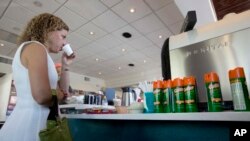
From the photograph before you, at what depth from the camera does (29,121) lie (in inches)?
32.2

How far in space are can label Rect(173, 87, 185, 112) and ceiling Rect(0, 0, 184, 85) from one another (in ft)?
11.5

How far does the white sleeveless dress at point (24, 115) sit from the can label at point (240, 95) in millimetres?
840

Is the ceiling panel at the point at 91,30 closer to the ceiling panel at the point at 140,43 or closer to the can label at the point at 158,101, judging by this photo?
the ceiling panel at the point at 140,43

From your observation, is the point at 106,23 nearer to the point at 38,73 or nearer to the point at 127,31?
the point at 127,31

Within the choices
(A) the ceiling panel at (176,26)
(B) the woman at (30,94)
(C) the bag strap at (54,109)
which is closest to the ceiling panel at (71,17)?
(A) the ceiling panel at (176,26)

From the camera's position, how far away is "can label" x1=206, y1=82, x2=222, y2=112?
60 centimetres

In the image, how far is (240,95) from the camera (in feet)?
1.82

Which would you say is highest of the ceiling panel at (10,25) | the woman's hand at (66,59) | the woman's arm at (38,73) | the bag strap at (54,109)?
the ceiling panel at (10,25)

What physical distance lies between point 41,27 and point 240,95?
1.09 metres

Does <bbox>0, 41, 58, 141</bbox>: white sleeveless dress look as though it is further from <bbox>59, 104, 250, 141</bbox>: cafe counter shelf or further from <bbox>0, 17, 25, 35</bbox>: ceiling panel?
<bbox>0, 17, 25, 35</bbox>: ceiling panel

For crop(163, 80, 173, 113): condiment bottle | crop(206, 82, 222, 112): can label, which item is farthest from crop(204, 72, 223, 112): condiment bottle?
crop(163, 80, 173, 113): condiment bottle

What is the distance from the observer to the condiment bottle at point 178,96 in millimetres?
667

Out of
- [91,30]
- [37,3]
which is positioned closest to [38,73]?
[37,3]

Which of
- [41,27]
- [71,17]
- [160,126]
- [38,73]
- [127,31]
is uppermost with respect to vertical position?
[71,17]
